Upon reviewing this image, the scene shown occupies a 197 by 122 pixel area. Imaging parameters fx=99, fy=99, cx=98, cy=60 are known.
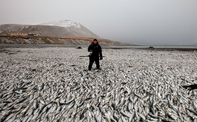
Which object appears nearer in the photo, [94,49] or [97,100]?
[97,100]

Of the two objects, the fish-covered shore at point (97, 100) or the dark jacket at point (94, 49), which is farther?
the dark jacket at point (94, 49)

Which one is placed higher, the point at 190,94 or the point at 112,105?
the point at 190,94

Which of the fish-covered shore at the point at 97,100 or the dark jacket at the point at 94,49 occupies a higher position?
the dark jacket at the point at 94,49

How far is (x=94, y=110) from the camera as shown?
472 cm

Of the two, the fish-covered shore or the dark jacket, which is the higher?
the dark jacket

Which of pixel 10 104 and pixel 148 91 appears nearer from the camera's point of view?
pixel 10 104

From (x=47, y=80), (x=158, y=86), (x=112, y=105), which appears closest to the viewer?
(x=112, y=105)

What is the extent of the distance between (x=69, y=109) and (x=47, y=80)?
4020 mm

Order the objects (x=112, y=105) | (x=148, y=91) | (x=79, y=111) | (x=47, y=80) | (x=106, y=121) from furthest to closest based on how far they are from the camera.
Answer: (x=47, y=80), (x=148, y=91), (x=112, y=105), (x=79, y=111), (x=106, y=121)

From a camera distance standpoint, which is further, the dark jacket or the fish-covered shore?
the dark jacket

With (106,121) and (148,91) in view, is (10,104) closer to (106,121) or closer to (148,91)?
(106,121)

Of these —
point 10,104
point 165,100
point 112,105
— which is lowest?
point 10,104

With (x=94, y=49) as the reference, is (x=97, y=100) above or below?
below

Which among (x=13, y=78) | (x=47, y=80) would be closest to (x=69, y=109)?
(x=47, y=80)
